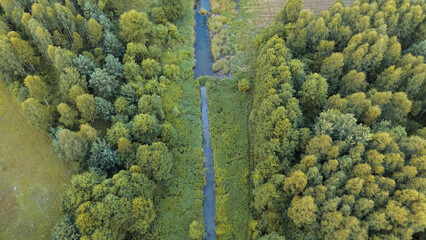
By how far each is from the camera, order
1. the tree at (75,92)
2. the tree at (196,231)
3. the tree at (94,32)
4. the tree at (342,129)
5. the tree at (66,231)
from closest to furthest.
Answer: the tree at (66,231), the tree at (342,129), the tree at (196,231), the tree at (75,92), the tree at (94,32)

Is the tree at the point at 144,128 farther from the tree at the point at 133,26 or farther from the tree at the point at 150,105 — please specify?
the tree at the point at 133,26

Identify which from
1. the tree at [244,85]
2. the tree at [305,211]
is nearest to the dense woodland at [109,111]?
the tree at [244,85]

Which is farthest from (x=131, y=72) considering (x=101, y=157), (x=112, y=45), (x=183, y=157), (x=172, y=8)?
(x=172, y=8)

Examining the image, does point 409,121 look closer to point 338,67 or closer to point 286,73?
point 338,67

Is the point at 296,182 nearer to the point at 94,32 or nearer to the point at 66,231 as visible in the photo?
the point at 66,231

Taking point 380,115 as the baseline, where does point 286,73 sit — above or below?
above

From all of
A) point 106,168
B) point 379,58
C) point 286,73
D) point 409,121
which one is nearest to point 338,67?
point 379,58
